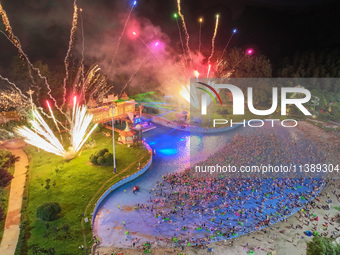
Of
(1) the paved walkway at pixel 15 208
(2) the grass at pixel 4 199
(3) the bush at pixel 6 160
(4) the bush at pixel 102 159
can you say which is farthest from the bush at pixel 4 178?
(4) the bush at pixel 102 159

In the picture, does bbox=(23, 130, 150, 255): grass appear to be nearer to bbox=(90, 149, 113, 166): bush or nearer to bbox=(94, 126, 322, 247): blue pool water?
bbox=(90, 149, 113, 166): bush

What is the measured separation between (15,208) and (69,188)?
15.1ft

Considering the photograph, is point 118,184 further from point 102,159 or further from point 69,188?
point 69,188

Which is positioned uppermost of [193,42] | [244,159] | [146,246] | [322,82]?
[193,42]

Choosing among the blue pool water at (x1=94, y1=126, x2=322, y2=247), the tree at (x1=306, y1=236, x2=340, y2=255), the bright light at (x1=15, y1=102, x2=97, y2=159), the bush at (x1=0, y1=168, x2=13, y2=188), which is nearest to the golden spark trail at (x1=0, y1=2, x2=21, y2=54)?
the bright light at (x1=15, y1=102, x2=97, y2=159)

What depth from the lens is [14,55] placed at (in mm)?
47750

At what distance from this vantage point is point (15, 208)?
21.9 metres

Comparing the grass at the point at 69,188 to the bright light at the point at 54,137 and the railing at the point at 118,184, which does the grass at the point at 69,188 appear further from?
the bright light at the point at 54,137

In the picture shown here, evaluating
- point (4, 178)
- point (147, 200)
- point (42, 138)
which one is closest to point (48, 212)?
point (4, 178)

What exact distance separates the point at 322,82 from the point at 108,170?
1922 inches

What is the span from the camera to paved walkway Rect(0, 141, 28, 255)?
17.9m

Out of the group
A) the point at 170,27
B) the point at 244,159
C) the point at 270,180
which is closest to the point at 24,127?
the point at 244,159

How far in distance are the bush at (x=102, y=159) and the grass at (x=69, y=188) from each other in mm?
665

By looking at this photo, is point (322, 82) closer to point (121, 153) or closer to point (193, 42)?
point (193, 42)
